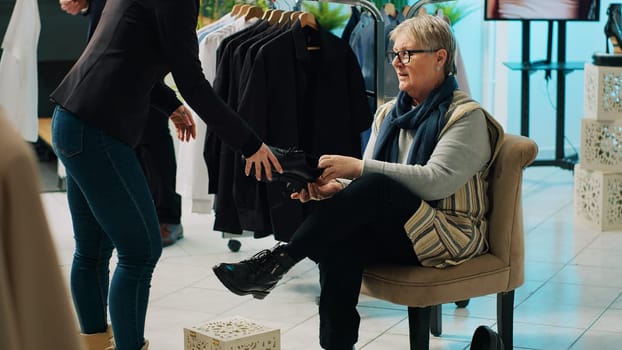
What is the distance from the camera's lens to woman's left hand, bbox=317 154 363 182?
2.87m

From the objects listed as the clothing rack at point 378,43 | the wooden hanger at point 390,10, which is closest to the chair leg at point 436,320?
the clothing rack at point 378,43

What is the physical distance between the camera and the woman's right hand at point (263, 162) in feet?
9.00

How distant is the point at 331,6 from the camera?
6.74 metres

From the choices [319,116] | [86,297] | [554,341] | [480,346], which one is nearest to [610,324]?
[554,341]

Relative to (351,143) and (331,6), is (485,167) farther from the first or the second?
(331,6)

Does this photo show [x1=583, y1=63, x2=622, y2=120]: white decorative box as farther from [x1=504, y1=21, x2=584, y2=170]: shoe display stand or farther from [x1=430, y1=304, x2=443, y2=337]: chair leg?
[x1=430, y1=304, x2=443, y2=337]: chair leg

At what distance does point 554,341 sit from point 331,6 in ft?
12.4

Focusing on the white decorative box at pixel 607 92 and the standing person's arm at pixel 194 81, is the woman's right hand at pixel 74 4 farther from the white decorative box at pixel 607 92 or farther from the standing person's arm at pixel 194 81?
the white decorative box at pixel 607 92

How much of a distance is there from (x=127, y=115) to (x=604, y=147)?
3209 millimetres

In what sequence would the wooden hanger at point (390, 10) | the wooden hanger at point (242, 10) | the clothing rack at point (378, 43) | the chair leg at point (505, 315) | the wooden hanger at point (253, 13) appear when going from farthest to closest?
the wooden hanger at point (390, 10) → the wooden hanger at point (242, 10) → the wooden hanger at point (253, 13) → the clothing rack at point (378, 43) → the chair leg at point (505, 315)

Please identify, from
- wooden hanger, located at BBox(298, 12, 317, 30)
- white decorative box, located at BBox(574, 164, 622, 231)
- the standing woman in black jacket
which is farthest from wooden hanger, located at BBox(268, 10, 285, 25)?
white decorative box, located at BBox(574, 164, 622, 231)

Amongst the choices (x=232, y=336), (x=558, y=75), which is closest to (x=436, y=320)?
(x=232, y=336)

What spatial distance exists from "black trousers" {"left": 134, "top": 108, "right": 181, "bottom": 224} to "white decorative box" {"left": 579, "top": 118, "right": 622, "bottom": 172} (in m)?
2.08

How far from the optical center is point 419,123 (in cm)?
297
